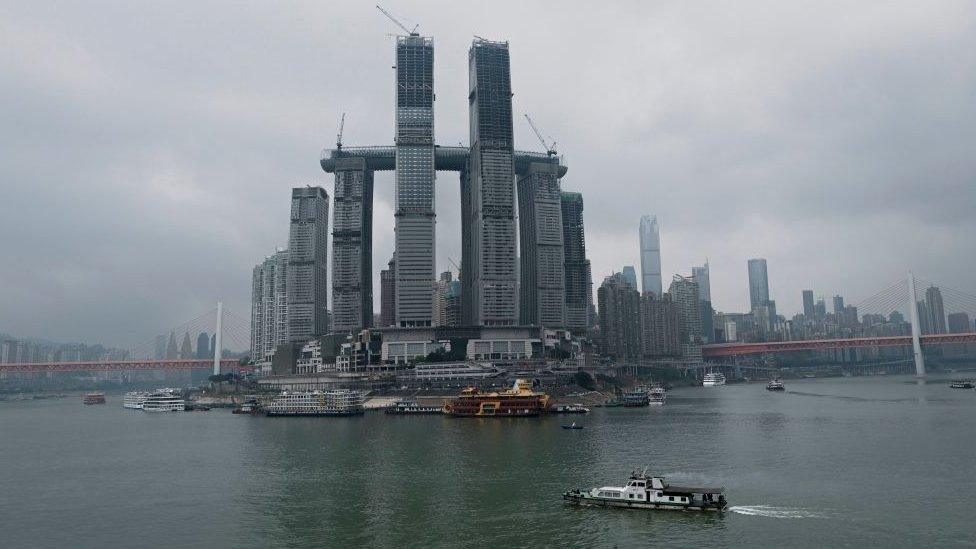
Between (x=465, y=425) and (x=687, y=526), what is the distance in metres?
66.6

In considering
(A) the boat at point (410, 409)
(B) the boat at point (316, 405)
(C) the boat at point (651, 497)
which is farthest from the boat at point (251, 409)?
(C) the boat at point (651, 497)

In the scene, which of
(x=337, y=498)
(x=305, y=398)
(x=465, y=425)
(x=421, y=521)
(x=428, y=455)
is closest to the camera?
(x=421, y=521)

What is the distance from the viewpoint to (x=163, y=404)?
17100 centimetres

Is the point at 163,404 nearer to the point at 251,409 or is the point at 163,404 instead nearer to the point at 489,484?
the point at 251,409

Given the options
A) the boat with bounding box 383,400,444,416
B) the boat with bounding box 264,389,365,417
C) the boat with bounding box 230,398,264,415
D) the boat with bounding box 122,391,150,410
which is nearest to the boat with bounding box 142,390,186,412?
the boat with bounding box 122,391,150,410

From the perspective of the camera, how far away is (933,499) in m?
47.5

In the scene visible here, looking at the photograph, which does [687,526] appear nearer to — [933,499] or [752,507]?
[752,507]

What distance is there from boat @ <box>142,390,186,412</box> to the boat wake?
157 m

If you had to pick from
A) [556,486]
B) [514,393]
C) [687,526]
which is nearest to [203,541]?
[556,486]

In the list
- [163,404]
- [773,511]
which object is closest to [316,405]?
[163,404]

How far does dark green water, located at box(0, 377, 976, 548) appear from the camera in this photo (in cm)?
4209

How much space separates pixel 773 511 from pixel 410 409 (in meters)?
103

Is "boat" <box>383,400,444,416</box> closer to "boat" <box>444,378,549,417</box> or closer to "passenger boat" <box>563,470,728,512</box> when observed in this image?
"boat" <box>444,378,549,417</box>

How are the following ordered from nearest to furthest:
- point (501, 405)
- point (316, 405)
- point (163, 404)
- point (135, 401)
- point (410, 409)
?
1. point (501, 405)
2. point (316, 405)
3. point (410, 409)
4. point (163, 404)
5. point (135, 401)
